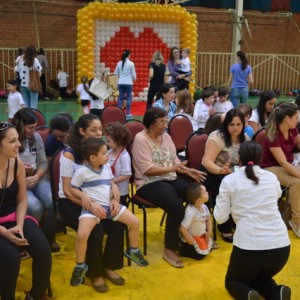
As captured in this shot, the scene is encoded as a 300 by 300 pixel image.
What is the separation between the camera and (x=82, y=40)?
1173 cm

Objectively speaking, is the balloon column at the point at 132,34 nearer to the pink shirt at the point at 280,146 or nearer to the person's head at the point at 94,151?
the pink shirt at the point at 280,146

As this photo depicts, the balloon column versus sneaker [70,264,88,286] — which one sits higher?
the balloon column

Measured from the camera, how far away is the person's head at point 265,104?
5.02 metres

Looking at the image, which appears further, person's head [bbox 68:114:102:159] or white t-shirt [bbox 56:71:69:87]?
white t-shirt [bbox 56:71:69:87]

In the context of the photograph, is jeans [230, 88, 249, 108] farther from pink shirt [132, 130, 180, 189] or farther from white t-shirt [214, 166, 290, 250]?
white t-shirt [214, 166, 290, 250]

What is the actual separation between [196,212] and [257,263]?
0.92m

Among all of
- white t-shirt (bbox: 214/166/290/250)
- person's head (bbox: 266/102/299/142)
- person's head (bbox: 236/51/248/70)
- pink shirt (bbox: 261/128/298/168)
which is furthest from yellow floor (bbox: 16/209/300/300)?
person's head (bbox: 236/51/248/70)

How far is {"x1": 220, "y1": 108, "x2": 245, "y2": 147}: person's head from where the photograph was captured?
12.6 feet

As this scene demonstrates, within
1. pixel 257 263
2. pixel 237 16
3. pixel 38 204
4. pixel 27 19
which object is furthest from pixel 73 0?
pixel 257 263

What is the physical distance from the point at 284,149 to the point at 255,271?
1630mm

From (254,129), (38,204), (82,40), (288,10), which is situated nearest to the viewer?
(38,204)

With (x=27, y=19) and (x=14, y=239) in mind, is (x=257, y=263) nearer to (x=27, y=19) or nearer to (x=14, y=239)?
(x=14, y=239)

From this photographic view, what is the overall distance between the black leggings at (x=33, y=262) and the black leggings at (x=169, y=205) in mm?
1051

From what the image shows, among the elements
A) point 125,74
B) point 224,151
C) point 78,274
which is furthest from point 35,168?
point 125,74
